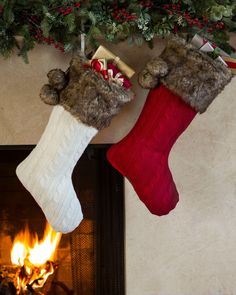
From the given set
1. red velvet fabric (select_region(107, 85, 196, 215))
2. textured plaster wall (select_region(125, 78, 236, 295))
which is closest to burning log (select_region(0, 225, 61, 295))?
textured plaster wall (select_region(125, 78, 236, 295))

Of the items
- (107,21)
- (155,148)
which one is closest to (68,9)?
(107,21)

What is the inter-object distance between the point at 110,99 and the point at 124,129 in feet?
1.10

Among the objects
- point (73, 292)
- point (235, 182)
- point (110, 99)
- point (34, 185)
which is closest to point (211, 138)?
point (235, 182)

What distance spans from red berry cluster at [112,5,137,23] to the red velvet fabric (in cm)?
23

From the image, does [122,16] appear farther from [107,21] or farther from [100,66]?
[100,66]

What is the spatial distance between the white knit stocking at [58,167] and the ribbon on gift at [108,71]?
161 mm

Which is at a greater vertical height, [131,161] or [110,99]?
[110,99]

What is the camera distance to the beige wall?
5.51 feet

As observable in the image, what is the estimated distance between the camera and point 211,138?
170 centimetres

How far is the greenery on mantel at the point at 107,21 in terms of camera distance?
1396 mm

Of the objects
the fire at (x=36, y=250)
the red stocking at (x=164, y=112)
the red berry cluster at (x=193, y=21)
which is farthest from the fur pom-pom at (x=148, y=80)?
the fire at (x=36, y=250)

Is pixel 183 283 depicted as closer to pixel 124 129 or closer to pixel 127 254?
pixel 127 254

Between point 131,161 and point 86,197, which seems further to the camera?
point 86,197

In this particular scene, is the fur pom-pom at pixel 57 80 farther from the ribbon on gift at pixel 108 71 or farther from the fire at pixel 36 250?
the fire at pixel 36 250
